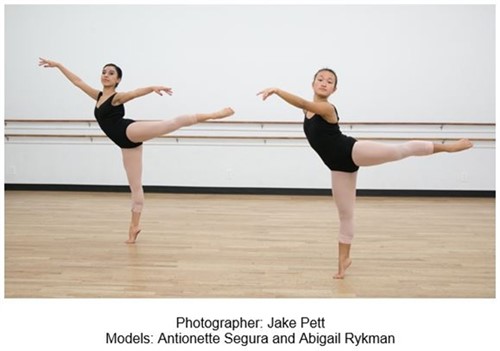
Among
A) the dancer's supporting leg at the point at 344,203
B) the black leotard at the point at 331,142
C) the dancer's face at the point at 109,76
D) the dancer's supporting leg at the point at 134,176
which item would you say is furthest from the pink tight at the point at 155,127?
the dancer's supporting leg at the point at 344,203

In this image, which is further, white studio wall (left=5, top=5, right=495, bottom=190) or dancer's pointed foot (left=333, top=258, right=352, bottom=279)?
white studio wall (left=5, top=5, right=495, bottom=190)

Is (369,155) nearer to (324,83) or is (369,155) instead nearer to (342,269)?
(324,83)

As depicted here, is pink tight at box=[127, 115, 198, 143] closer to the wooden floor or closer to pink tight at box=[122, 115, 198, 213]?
pink tight at box=[122, 115, 198, 213]

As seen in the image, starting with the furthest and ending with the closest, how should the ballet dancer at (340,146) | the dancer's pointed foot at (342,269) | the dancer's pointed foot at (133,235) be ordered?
the dancer's pointed foot at (133,235) → the dancer's pointed foot at (342,269) → the ballet dancer at (340,146)

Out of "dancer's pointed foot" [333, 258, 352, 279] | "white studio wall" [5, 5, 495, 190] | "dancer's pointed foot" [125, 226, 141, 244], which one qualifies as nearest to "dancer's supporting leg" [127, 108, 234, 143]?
"dancer's pointed foot" [125, 226, 141, 244]

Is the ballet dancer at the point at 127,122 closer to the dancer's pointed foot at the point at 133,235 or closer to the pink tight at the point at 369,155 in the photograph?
the dancer's pointed foot at the point at 133,235

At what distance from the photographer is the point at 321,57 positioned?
5875mm

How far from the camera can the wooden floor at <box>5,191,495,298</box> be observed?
254cm

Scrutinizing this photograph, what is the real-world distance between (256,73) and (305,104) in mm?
3715

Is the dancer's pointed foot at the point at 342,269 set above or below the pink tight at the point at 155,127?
below

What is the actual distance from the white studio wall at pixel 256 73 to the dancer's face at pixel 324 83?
341 centimetres

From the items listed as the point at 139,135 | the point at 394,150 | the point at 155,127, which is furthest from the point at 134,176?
the point at 394,150

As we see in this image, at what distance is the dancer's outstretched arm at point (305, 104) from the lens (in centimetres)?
229

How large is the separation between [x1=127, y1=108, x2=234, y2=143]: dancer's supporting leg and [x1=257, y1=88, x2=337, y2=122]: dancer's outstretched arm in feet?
1.56
